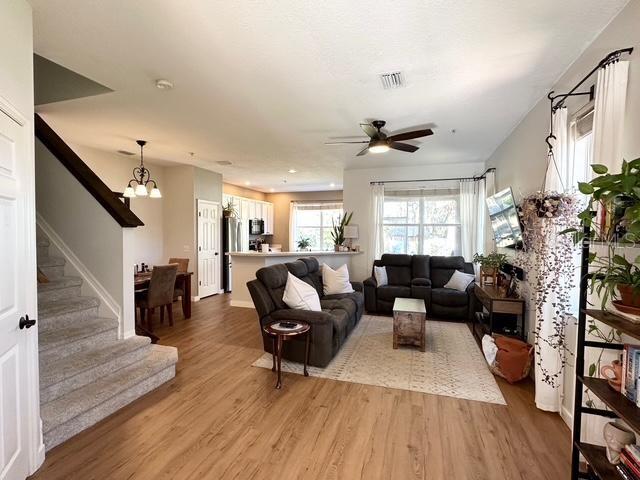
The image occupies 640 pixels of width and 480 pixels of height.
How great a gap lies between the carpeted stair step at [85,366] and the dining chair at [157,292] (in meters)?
1.32

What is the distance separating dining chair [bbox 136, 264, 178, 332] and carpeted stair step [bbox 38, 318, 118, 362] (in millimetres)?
1255

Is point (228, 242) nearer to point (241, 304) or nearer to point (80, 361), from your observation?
point (241, 304)

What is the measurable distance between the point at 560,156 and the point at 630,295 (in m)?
1.56

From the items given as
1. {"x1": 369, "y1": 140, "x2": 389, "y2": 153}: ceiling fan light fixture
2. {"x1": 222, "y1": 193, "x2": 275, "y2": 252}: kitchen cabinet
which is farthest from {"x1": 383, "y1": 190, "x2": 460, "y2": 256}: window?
{"x1": 222, "y1": 193, "x2": 275, "y2": 252}: kitchen cabinet

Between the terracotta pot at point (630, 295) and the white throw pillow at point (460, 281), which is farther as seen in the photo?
the white throw pillow at point (460, 281)

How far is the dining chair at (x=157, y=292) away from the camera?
14.3 feet

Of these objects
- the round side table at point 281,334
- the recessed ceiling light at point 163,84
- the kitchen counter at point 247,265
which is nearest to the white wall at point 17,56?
the recessed ceiling light at point 163,84

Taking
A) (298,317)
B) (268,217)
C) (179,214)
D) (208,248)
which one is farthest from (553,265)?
(268,217)

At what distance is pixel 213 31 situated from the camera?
209 centimetres

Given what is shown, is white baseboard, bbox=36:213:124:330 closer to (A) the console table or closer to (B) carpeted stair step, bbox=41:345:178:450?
(B) carpeted stair step, bbox=41:345:178:450

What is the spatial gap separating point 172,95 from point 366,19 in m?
2.11

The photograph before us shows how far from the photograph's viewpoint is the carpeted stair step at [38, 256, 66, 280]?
3.21 meters

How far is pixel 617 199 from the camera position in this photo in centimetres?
140

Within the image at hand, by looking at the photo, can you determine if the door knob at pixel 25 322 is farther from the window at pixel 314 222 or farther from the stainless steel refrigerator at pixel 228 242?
the window at pixel 314 222
